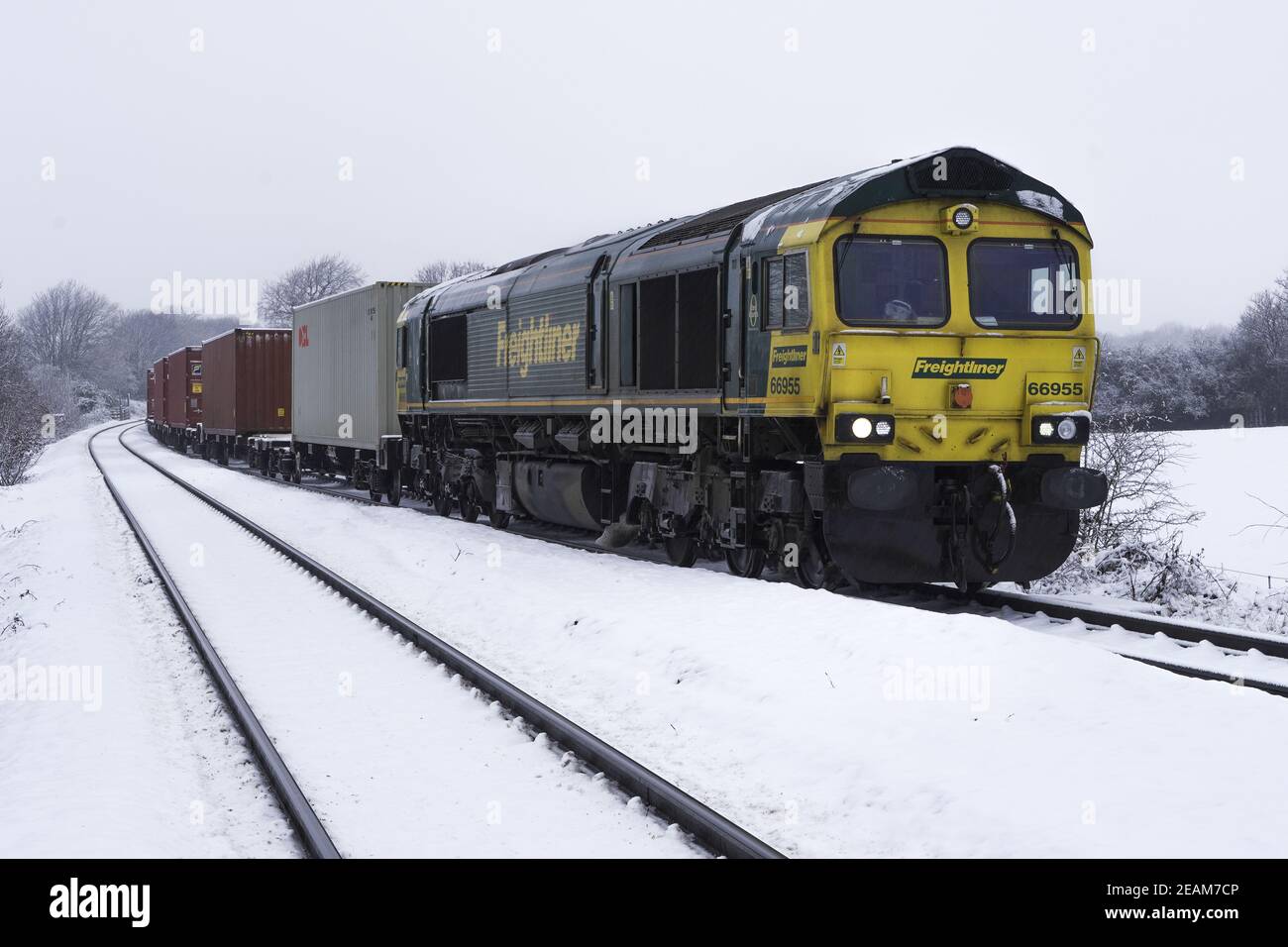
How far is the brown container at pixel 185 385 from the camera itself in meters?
49.0

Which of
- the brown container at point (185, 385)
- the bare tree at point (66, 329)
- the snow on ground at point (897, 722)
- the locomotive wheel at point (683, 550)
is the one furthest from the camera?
the bare tree at point (66, 329)

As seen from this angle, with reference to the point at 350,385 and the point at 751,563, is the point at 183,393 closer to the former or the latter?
the point at 350,385

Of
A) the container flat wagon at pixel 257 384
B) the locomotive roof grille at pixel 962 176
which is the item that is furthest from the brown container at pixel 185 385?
the locomotive roof grille at pixel 962 176

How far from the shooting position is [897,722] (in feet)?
22.7

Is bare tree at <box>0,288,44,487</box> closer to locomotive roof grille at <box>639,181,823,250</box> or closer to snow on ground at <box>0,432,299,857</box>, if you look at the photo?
snow on ground at <box>0,432,299,857</box>

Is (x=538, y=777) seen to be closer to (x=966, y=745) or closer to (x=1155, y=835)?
(x=966, y=745)

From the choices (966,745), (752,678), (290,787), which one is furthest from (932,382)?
(290,787)

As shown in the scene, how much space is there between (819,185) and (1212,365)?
38.7 m

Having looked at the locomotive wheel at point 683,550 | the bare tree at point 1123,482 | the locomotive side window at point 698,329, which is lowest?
the locomotive wheel at point 683,550

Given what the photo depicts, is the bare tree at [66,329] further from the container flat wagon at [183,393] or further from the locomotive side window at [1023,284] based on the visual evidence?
the locomotive side window at [1023,284]

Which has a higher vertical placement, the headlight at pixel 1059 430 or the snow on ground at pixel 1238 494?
the headlight at pixel 1059 430

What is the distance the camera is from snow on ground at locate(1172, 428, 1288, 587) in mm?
17969

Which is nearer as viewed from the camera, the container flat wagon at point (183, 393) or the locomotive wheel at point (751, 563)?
the locomotive wheel at point (751, 563)

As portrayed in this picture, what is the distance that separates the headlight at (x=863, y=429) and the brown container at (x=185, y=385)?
42.2 m
